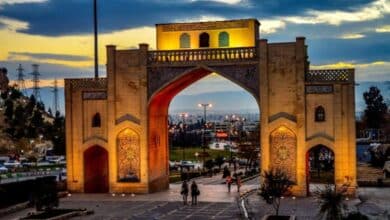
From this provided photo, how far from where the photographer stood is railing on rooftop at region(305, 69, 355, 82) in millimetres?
26031

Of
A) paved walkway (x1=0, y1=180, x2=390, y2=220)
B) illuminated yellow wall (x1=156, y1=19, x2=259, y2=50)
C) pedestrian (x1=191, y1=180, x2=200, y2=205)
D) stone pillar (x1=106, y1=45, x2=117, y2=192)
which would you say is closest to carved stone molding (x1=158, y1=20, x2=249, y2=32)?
illuminated yellow wall (x1=156, y1=19, x2=259, y2=50)

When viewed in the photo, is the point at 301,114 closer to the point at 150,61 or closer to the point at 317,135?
the point at 317,135

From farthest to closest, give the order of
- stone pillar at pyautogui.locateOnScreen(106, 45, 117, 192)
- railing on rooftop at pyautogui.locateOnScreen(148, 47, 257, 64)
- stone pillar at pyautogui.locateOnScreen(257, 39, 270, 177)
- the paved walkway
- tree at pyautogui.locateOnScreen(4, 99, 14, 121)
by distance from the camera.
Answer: tree at pyautogui.locateOnScreen(4, 99, 14, 121) → stone pillar at pyautogui.locateOnScreen(106, 45, 117, 192) → railing on rooftop at pyautogui.locateOnScreen(148, 47, 257, 64) → stone pillar at pyautogui.locateOnScreen(257, 39, 270, 177) → the paved walkway

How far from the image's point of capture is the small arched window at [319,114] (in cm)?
2641

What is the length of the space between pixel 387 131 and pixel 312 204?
146 ft

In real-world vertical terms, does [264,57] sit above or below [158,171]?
above

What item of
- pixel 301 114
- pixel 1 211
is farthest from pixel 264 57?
pixel 1 211

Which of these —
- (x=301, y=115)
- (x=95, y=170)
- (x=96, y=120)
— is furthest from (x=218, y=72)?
Answer: (x=95, y=170)

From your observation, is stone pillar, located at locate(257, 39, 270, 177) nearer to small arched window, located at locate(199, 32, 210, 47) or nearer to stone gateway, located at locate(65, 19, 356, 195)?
stone gateway, located at locate(65, 19, 356, 195)

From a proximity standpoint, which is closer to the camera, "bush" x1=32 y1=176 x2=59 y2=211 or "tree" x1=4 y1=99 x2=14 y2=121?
"bush" x1=32 y1=176 x2=59 y2=211

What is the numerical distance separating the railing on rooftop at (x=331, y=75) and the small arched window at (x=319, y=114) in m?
1.18

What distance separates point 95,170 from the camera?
30.1 meters

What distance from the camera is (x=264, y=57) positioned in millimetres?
27062

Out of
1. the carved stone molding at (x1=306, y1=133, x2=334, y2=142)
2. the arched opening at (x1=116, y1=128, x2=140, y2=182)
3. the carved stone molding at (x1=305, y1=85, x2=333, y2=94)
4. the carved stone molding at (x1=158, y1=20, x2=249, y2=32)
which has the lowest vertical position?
the arched opening at (x1=116, y1=128, x2=140, y2=182)
